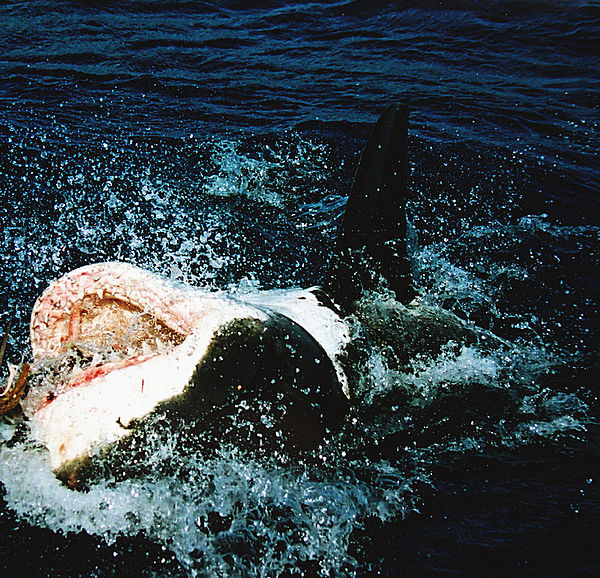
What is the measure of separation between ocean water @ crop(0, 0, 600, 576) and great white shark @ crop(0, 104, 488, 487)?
0.44 feet

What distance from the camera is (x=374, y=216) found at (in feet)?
11.7

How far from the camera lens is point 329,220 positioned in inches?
214

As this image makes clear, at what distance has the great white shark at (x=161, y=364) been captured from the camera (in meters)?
2.10

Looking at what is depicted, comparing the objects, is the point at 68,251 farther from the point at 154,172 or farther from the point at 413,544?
the point at 413,544

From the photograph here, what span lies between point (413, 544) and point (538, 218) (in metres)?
3.71

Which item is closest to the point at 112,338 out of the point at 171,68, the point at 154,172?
the point at 154,172

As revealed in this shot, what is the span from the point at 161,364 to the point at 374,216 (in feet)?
5.72

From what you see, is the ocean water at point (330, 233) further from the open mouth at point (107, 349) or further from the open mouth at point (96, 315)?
the open mouth at point (96, 315)

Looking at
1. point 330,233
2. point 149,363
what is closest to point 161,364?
point 149,363

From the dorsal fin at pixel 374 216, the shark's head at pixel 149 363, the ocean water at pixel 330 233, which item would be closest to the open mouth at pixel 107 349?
the shark's head at pixel 149 363

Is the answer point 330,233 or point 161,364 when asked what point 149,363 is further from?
point 330,233

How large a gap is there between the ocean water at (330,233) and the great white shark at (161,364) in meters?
0.14

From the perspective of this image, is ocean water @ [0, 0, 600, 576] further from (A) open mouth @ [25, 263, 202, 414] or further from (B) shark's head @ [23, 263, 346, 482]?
(A) open mouth @ [25, 263, 202, 414]

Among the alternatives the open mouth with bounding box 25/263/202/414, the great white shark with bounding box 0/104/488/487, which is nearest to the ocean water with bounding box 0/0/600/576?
the great white shark with bounding box 0/104/488/487
